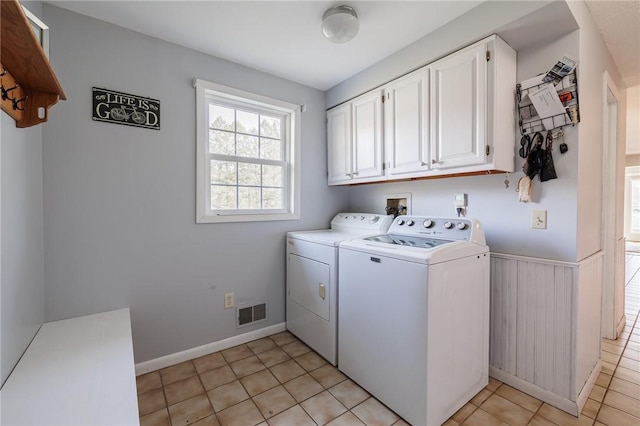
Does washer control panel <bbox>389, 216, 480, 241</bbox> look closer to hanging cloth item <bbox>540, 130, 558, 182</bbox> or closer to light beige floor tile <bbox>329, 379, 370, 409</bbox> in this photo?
hanging cloth item <bbox>540, 130, 558, 182</bbox>

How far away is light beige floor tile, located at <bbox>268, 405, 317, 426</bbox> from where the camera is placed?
5.22 feet

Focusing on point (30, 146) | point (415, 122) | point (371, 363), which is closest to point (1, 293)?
point (30, 146)

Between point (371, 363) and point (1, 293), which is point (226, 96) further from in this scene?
point (371, 363)

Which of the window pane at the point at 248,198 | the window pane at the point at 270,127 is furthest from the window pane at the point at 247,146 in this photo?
the window pane at the point at 248,198

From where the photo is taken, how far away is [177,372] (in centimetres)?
206

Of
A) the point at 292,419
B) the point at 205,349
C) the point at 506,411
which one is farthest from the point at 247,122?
the point at 506,411

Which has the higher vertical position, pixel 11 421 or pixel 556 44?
pixel 556 44

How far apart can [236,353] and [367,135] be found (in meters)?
2.19

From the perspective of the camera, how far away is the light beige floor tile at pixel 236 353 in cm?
226

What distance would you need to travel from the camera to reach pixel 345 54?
90.1 inches

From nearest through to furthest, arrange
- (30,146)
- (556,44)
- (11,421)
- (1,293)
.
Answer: (11,421)
(1,293)
(30,146)
(556,44)

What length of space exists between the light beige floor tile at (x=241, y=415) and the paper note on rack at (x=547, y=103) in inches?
97.7

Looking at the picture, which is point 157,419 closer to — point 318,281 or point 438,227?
point 318,281

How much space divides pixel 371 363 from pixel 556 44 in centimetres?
230
